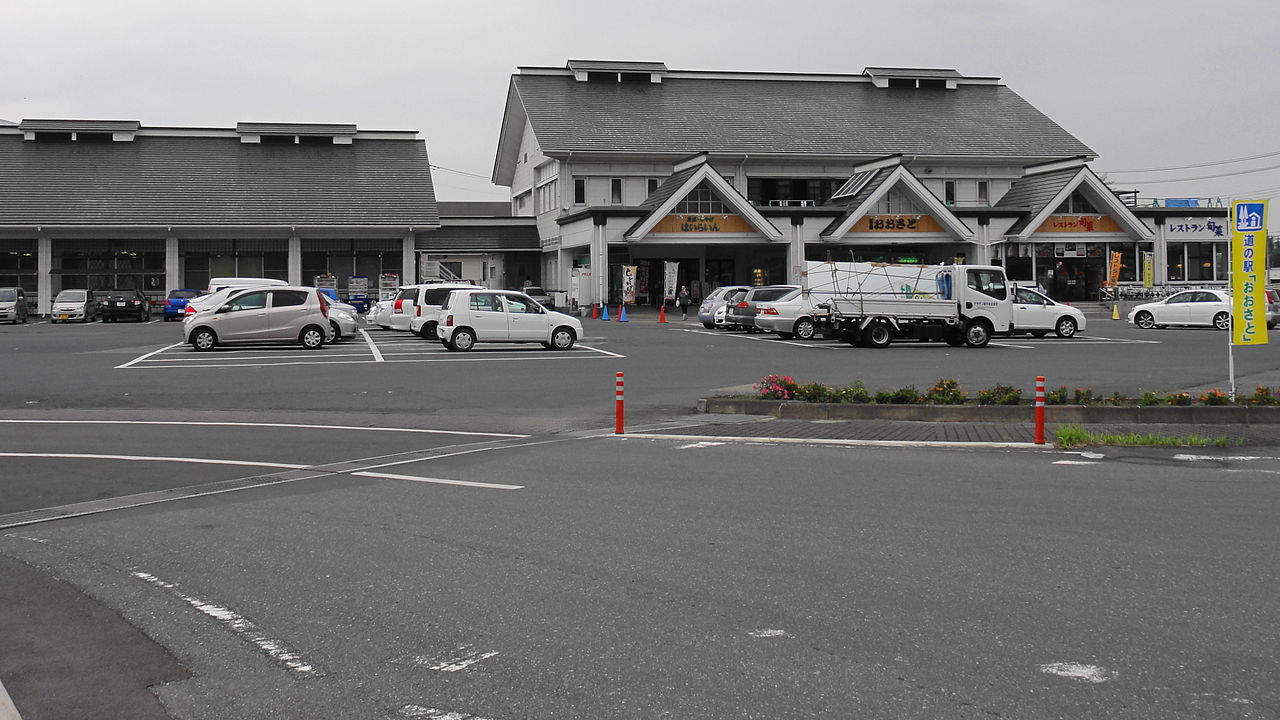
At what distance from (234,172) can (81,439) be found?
4748 cm

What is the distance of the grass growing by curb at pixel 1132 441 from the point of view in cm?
1268

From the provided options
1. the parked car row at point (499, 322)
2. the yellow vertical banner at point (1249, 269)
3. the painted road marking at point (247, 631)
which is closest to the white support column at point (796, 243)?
the parked car row at point (499, 322)

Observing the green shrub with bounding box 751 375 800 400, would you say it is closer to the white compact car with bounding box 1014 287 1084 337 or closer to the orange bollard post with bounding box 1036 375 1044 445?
the orange bollard post with bounding box 1036 375 1044 445

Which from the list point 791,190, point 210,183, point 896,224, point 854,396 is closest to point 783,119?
point 791,190

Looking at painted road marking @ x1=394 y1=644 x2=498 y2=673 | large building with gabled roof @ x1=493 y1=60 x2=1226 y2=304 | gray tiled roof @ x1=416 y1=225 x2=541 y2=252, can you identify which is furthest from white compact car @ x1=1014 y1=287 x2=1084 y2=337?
gray tiled roof @ x1=416 y1=225 x2=541 y2=252

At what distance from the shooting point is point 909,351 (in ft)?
95.7

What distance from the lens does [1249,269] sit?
53.9 ft

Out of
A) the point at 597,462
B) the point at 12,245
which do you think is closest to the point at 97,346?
the point at 597,462

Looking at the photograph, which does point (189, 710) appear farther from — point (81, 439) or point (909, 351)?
point (909, 351)

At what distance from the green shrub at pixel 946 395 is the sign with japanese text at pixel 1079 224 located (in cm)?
4126

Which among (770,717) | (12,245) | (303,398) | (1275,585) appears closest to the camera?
(770,717)

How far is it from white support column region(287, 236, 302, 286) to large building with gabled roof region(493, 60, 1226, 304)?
12.5 metres

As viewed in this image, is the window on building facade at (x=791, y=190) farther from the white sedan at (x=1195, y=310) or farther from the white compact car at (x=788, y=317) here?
the white compact car at (x=788, y=317)

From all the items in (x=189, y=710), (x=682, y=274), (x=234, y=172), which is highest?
(x=234, y=172)
